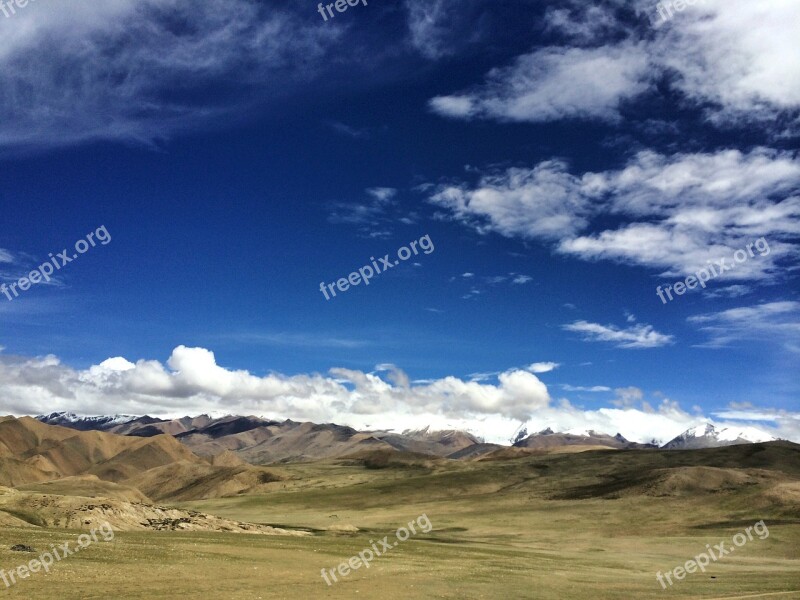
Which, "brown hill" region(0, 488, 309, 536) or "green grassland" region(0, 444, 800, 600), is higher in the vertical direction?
"brown hill" region(0, 488, 309, 536)

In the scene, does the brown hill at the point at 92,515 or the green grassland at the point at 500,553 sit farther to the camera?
the brown hill at the point at 92,515

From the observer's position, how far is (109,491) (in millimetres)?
180875

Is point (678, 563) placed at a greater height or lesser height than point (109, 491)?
lesser

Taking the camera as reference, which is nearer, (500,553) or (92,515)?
(500,553)

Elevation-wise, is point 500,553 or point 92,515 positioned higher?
point 92,515

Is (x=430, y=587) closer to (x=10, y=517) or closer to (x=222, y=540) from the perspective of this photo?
(x=222, y=540)

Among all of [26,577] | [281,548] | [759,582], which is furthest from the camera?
[281,548]

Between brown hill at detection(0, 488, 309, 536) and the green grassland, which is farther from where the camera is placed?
brown hill at detection(0, 488, 309, 536)

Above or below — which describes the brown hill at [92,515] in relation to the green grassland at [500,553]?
above

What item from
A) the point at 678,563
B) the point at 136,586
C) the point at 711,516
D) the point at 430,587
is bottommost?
the point at 711,516

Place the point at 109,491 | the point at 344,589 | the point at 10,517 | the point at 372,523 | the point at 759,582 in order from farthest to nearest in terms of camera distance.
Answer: the point at 109,491 → the point at 372,523 → the point at 10,517 → the point at 759,582 → the point at 344,589

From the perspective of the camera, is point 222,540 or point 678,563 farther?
point 678,563

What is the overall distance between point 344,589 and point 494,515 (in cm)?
9964

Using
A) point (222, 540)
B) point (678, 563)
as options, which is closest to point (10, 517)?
point (222, 540)
